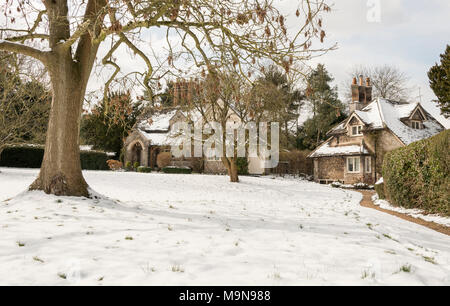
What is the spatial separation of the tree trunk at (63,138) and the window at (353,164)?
25379 millimetres

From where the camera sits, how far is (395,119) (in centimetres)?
2939

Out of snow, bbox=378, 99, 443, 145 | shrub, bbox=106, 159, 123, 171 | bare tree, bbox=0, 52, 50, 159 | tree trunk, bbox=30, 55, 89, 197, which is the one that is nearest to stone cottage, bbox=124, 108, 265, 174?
shrub, bbox=106, 159, 123, 171

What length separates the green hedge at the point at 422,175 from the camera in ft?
33.4

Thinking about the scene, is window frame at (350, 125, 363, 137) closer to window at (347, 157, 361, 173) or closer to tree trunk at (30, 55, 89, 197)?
window at (347, 157, 361, 173)

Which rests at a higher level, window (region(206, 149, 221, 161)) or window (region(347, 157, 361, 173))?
window (region(206, 149, 221, 161))

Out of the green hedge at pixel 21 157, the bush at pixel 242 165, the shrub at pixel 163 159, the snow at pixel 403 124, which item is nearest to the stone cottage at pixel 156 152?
the shrub at pixel 163 159

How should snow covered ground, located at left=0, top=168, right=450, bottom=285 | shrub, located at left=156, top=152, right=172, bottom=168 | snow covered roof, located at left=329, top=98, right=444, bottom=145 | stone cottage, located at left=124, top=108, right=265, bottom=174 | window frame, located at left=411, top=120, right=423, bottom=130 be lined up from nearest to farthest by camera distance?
snow covered ground, located at left=0, top=168, right=450, bottom=285
snow covered roof, located at left=329, top=98, right=444, bottom=145
window frame, located at left=411, top=120, right=423, bottom=130
shrub, located at left=156, top=152, right=172, bottom=168
stone cottage, located at left=124, top=108, right=265, bottom=174

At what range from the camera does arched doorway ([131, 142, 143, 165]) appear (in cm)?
3716

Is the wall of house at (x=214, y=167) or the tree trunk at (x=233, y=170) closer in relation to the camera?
the tree trunk at (x=233, y=170)

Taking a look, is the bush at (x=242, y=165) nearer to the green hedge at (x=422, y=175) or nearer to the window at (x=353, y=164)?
the window at (x=353, y=164)

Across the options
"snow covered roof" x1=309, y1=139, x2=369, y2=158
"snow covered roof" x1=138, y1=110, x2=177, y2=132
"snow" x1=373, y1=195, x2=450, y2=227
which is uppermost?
"snow covered roof" x1=138, y1=110, x2=177, y2=132

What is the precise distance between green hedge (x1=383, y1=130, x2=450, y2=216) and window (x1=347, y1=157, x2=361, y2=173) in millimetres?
15693

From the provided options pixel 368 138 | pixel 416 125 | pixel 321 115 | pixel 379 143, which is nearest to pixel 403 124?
pixel 416 125
